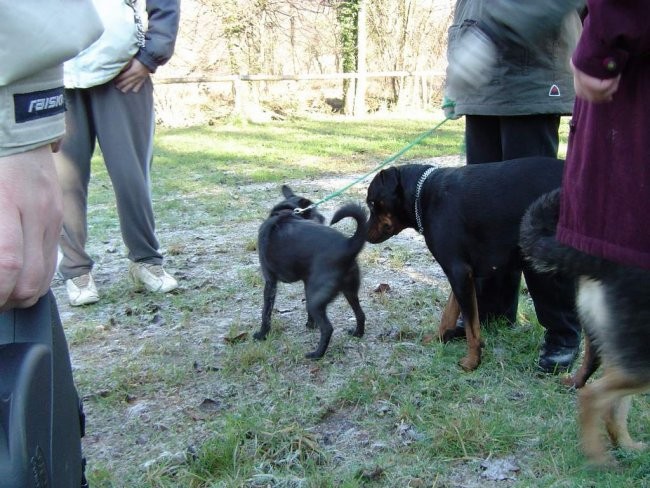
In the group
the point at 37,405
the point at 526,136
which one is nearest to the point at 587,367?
the point at 526,136

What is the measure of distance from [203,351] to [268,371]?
52cm

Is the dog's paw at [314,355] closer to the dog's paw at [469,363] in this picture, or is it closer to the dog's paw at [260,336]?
the dog's paw at [260,336]

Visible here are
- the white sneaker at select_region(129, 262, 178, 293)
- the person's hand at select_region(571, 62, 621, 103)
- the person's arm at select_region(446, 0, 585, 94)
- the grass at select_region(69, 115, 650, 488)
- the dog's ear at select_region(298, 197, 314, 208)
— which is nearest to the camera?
the person's hand at select_region(571, 62, 621, 103)

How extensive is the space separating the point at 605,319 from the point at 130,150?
319 centimetres

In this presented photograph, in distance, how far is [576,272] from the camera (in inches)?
87.7

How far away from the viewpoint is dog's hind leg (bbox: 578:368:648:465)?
A: 2.11m

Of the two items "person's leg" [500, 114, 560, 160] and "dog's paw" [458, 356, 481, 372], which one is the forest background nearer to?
"person's leg" [500, 114, 560, 160]

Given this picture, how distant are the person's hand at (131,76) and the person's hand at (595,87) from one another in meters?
3.03

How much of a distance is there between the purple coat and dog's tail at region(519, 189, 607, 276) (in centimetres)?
10

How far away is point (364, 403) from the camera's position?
119 inches

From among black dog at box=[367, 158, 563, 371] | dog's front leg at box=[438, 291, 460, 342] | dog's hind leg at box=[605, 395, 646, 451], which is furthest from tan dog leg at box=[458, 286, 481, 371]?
dog's hind leg at box=[605, 395, 646, 451]

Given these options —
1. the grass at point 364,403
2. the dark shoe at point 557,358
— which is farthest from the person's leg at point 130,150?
the dark shoe at point 557,358

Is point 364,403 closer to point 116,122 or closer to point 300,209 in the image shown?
Answer: point 300,209

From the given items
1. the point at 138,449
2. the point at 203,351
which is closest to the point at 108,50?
the point at 203,351
